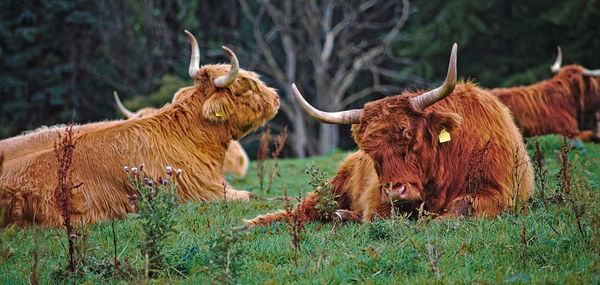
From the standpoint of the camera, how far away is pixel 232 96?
6363 millimetres

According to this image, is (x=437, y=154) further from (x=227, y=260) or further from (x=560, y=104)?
(x=560, y=104)

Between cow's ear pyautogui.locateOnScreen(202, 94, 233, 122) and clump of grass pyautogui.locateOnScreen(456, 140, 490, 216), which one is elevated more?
cow's ear pyautogui.locateOnScreen(202, 94, 233, 122)

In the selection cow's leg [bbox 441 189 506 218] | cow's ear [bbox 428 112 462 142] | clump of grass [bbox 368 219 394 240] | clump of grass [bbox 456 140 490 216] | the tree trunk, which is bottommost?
the tree trunk

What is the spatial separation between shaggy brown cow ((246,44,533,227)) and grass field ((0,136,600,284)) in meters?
0.23

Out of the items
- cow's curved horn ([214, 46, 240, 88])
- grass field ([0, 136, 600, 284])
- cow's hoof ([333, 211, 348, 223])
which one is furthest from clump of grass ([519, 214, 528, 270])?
cow's curved horn ([214, 46, 240, 88])

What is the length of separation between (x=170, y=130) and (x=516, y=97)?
630 cm

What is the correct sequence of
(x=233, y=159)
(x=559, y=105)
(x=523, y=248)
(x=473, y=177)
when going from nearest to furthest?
1. (x=523, y=248)
2. (x=473, y=177)
3. (x=233, y=159)
4. (x=559, y=105)

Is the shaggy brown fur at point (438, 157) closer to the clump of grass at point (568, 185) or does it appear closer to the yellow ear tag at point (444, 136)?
the yellow ear tag at point (444, 136)

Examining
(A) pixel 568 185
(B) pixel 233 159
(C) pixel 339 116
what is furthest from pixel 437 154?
(B) pixel 233 159

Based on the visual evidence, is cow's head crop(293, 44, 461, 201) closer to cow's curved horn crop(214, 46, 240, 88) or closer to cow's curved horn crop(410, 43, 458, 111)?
cow's curved horn crop(410, 43, 458, 111)

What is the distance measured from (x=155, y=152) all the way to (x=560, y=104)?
7.39 meters

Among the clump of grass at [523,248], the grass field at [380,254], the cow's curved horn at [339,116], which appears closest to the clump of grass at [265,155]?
the cow's curved horn at [339,116]

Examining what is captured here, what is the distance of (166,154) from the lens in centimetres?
590

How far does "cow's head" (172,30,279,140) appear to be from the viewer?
620 centimetres
